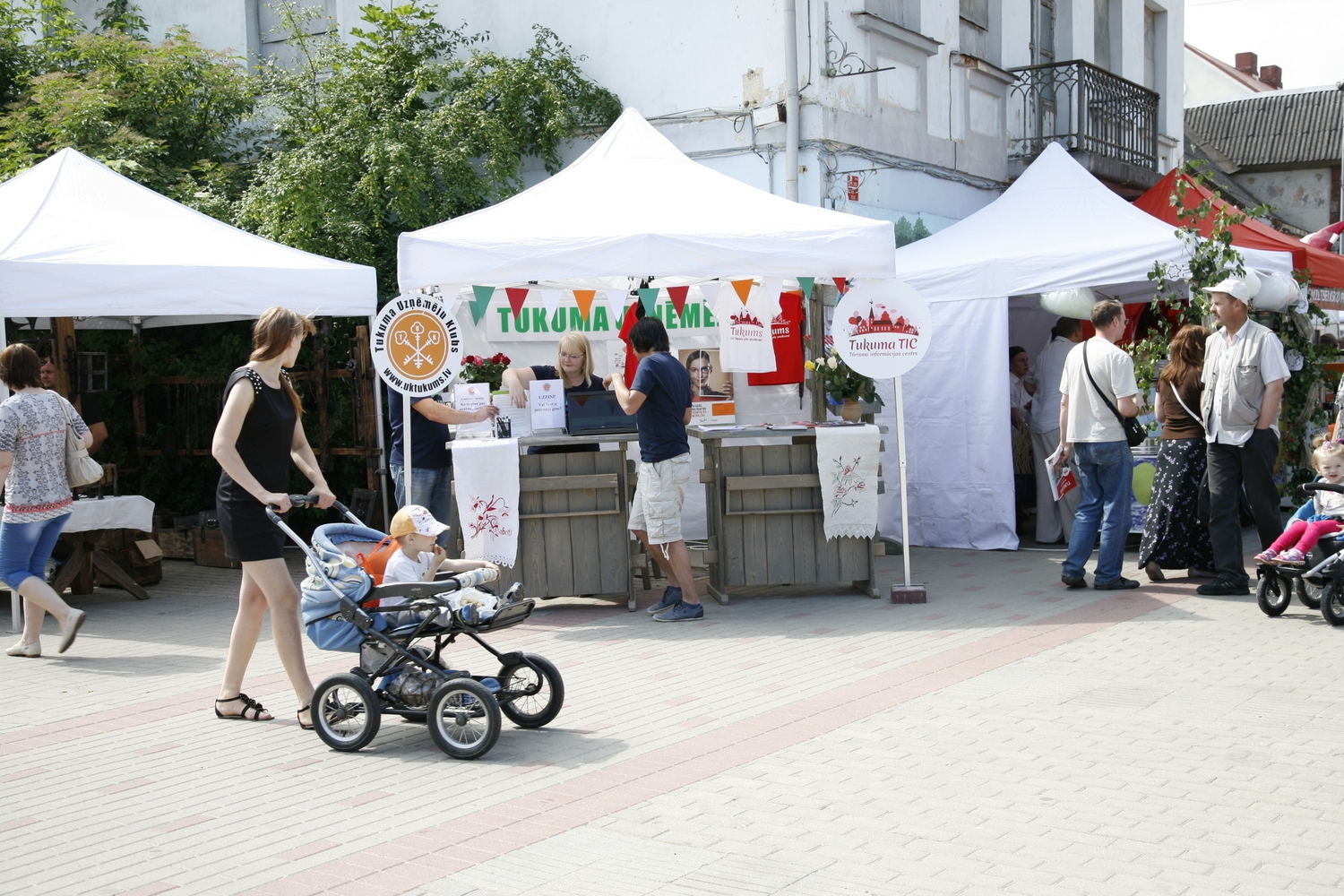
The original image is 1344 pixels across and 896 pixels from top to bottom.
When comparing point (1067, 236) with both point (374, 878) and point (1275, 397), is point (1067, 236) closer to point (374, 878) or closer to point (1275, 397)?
point (1275, 397)

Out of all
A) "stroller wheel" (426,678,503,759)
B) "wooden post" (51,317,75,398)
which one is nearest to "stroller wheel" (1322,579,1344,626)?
"stroller wheel" (426,678,503,759)

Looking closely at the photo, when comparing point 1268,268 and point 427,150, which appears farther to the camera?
point 427,150

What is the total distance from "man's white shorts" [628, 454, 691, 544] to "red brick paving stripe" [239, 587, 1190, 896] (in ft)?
6.22

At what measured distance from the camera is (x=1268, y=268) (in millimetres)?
10852

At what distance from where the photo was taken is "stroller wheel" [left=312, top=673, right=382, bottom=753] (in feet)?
17.1

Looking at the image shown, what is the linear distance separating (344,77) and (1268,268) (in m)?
9.40

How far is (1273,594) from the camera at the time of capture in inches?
301

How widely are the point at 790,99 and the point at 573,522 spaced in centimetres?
575

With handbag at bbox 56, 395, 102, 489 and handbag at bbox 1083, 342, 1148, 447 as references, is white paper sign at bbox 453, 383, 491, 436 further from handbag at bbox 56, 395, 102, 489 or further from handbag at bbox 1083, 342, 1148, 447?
handbag at bbox 1083, 342, 1148, 447

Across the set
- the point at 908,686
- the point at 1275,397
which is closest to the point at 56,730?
the point at 908,686

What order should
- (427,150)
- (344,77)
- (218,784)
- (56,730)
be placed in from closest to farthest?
1. (218,784)
2. (56,730)
3. (427,150)
4. (344,77)

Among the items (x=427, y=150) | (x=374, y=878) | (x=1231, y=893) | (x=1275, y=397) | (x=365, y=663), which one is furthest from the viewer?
(x=427, y=150)

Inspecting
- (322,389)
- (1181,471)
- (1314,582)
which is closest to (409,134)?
(322,389)

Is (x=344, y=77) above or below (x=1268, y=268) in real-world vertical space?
above
